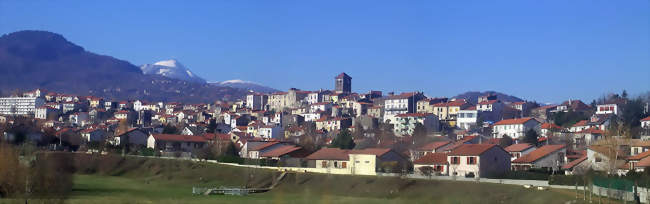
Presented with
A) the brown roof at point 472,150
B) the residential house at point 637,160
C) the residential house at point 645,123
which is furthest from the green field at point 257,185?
the residential house at point 645,123

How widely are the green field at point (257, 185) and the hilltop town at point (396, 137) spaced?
450 centimetres

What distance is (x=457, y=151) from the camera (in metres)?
66.7

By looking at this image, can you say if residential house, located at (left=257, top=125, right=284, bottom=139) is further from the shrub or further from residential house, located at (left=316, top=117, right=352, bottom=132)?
the shrub

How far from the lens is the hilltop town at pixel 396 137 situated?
6619 centimetres

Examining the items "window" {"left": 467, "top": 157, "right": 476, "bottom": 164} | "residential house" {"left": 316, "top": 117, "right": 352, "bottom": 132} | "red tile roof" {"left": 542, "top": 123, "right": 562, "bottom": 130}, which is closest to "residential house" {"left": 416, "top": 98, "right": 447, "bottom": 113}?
"residential house" {"left": 316, "top": 117, "right": 352, "bottom": 132}

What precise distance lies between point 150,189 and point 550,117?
83523 mm

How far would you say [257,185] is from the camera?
6550 cm

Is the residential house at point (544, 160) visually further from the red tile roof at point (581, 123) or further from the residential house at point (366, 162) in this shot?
the red tile roof at point (581, 123)

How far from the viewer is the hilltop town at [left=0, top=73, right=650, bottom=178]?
217 feet

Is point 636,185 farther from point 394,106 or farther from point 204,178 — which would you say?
point 394,106

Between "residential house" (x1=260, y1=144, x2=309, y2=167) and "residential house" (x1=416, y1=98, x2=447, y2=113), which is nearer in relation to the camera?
"residential house" (x1=260, y1=144, x2=309, y2=167)

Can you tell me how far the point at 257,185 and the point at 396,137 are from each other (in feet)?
158

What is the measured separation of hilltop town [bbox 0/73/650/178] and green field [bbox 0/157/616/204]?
4504mm

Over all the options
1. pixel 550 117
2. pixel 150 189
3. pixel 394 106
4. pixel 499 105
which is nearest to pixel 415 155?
pixel 150 189
